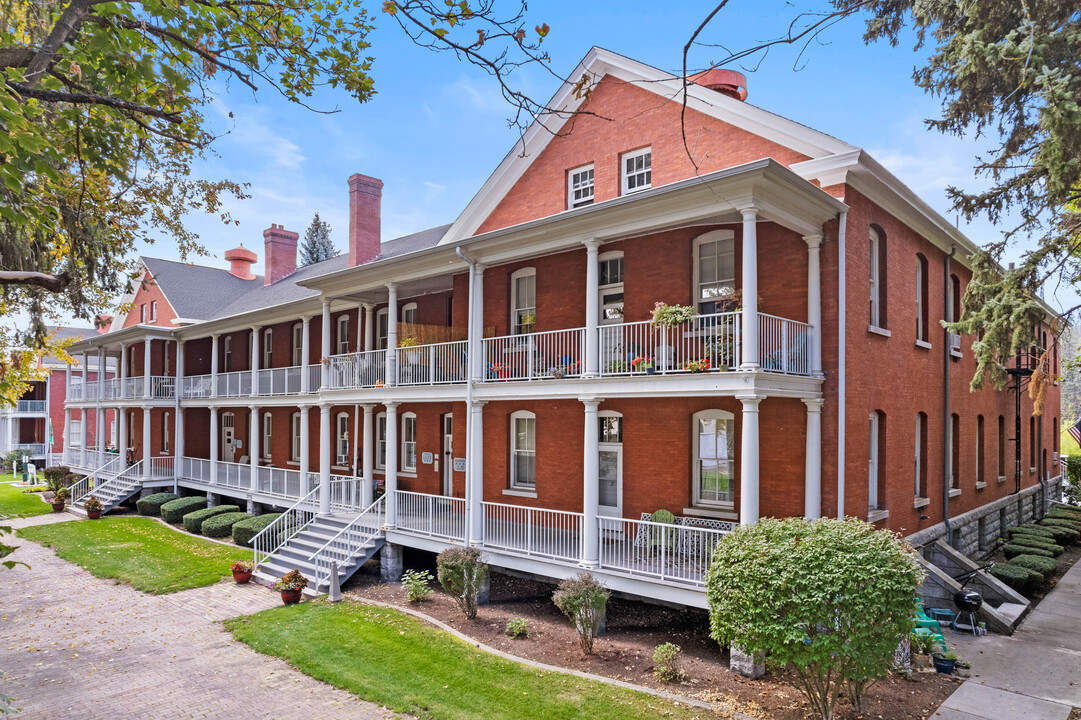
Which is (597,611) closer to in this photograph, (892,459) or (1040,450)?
(892,459)

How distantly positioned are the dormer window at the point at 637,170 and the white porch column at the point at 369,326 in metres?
9.15

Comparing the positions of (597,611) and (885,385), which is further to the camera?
(885,385)

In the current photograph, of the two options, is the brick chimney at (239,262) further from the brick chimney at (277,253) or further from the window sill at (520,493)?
the window sill at (520,493)

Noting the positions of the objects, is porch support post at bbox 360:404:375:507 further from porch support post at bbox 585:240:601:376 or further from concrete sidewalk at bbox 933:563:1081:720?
concrete sidewalk at bbox 933:563:1081:720

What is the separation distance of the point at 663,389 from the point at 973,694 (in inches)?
239

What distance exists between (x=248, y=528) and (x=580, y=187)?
13.5m

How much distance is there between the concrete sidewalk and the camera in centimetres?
896

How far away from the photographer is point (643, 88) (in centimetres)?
1471

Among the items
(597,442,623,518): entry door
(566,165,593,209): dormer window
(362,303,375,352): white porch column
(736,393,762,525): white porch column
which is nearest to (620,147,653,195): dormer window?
(566,165,593,209): dormer window

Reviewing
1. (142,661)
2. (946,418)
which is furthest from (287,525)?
(946,418)

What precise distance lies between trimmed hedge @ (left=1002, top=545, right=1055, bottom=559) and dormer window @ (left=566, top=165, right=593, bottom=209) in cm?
1420

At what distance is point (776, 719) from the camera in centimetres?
853

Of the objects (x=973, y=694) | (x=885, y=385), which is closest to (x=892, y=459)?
(x=885, y=385)

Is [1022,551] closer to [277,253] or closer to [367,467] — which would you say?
[367,467]
